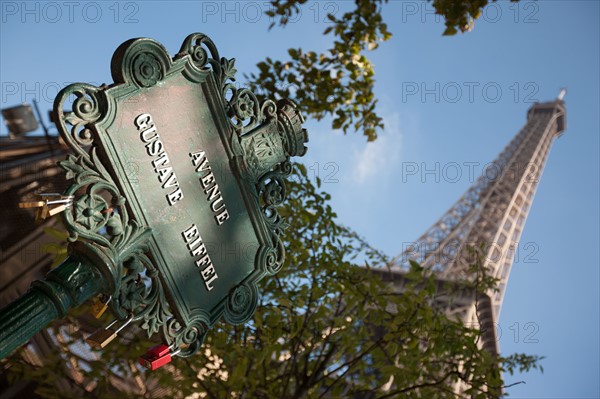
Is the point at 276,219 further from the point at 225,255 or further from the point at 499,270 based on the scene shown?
the point at 499,270

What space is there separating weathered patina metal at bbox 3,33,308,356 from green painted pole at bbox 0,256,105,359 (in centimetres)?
6

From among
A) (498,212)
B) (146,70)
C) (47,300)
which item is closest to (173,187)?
(146,70)

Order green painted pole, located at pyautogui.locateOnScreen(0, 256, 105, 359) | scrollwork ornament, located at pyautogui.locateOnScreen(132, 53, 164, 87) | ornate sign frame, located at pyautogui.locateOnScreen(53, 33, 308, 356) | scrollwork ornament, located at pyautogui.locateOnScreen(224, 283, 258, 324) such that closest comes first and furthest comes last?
1. green painted pole, located at pyautogui.locateOnScreen(0, 256, 105, 359)
2. ornate sign frame, located at pyautogui.locateOnScreen(53, 33, 308, 356)
3. scrollwork ornament, located at pyautogui.locateOnScreen(132, 53, 164, 87)
4. scrollwork ornament, located at pyautogui.locateOnScreen(224, 283, 258, 324)

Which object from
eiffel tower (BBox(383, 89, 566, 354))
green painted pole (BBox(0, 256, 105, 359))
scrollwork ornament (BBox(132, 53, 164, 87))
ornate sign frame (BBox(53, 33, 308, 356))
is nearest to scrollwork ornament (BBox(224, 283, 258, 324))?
ornate sign frame (BBox(53, 33, 308, 356))

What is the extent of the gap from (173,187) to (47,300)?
0.85m

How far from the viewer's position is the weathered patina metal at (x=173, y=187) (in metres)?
2.76

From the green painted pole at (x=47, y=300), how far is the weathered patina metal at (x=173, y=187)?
0.19 feet

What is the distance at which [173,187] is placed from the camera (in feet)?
9.92

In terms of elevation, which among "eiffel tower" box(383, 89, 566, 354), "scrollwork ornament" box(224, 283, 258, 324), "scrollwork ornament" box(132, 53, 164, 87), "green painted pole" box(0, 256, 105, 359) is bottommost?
"eiffel tower" box(383, 89, 566, 354)

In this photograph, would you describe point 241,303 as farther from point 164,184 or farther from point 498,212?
point 498,212

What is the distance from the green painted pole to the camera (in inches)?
96.3

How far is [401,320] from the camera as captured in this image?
6840 millimetres

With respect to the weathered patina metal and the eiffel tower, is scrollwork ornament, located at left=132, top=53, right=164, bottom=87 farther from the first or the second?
the eiffel tower

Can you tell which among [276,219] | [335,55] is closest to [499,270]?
[335,55]
